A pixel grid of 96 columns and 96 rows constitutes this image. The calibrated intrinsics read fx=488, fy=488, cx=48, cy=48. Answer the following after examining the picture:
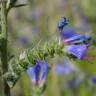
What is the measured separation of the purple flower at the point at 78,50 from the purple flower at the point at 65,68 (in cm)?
290

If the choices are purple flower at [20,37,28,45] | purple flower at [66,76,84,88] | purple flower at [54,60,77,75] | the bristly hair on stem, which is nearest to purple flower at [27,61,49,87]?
the bristly hair on stem

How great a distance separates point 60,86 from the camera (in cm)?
539

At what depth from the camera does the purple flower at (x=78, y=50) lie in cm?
257

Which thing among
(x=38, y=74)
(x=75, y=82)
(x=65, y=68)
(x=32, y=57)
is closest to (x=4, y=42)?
(x=32, y=57)

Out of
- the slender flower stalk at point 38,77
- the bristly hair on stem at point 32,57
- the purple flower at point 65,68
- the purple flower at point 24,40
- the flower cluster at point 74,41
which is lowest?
the purple flower at point 24,40

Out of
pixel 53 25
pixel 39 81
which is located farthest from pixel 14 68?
pixel 53 25

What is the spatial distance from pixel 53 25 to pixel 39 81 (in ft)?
13.1

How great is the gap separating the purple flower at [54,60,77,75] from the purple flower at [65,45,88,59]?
290cm

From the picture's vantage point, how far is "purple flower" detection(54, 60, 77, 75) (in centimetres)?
556

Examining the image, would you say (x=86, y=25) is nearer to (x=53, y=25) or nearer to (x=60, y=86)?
(x=53, y=25)

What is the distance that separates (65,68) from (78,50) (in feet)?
10.3

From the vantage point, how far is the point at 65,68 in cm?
570

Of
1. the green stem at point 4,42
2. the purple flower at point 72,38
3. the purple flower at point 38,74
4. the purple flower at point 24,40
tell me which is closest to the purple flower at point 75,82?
the purple flower at point 24,40

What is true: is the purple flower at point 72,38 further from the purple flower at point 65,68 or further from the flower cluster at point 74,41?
the purple flower at point 65,68
